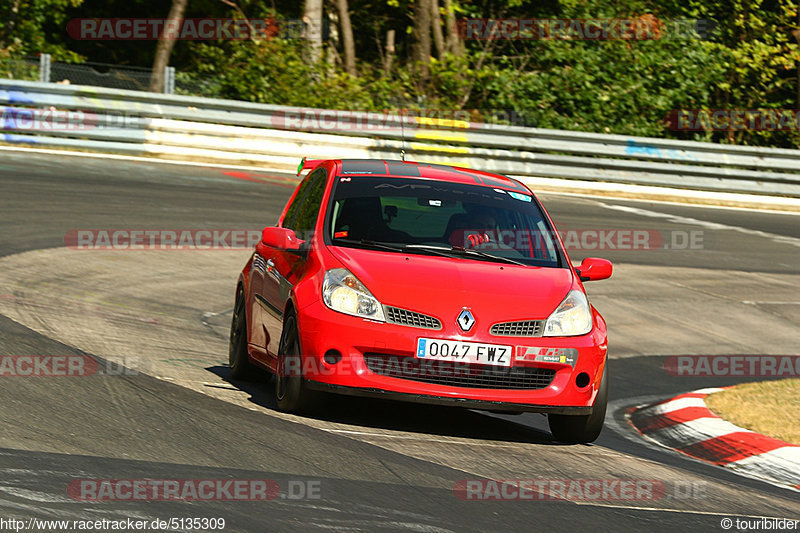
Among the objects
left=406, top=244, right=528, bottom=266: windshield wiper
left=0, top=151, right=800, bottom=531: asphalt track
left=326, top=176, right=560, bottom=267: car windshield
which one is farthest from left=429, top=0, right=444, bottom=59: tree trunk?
left=406, top=244, right=528, bottom=266: windshield wiper

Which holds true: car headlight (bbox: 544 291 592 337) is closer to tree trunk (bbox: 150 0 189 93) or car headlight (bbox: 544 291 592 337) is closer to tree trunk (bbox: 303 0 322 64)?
tree trunk (bbox: 150 0 189 93)

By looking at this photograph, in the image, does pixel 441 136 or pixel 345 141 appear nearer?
pixel 345 141

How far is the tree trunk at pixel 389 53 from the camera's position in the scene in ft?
92.8

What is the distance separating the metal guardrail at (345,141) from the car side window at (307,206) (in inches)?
495

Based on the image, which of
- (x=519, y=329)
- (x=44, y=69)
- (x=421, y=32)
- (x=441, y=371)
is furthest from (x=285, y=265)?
(x=421, y=32)

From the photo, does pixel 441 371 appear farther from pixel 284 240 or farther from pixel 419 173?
pixel 419 173

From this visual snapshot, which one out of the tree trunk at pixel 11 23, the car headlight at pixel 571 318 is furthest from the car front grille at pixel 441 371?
the tree trunk at pixel 11 23

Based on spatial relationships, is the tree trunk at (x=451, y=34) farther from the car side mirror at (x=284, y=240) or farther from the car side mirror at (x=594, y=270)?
the car side mirror at (x=284, y=240)

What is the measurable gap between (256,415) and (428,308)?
3.74 feet

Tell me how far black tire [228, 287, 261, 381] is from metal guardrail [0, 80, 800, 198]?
12.7 metres

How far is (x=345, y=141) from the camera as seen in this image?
71.5ft

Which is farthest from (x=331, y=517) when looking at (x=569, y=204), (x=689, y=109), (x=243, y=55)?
(x=689, y=109)

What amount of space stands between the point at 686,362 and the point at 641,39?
1750 cm

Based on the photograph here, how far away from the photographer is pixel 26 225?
13875 mm
